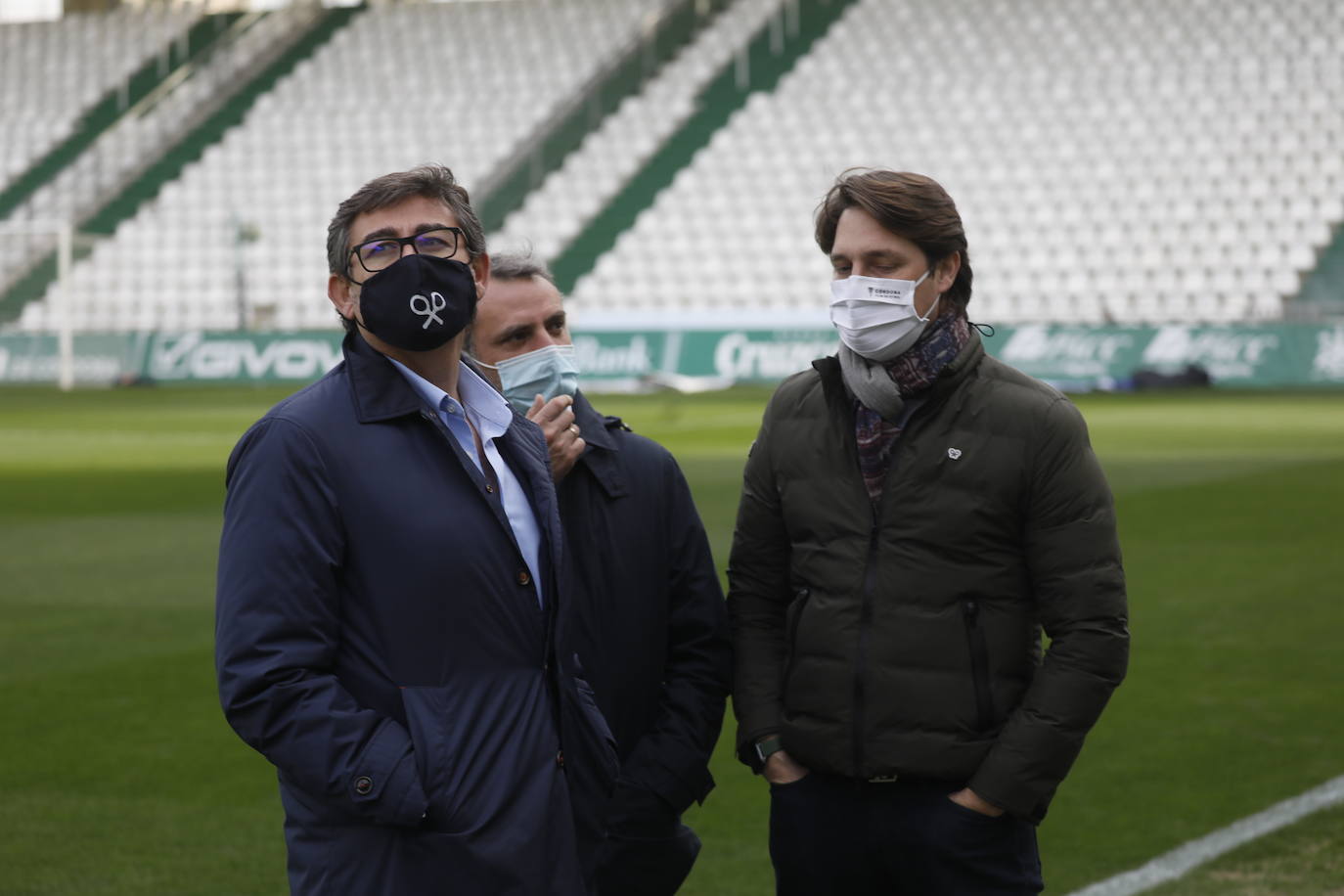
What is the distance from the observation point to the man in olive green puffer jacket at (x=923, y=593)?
10.3 feet

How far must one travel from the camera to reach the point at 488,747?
266 centimetres

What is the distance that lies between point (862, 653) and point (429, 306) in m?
1.03

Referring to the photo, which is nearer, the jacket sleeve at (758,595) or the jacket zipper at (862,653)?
the jacket zipper at (862,653)

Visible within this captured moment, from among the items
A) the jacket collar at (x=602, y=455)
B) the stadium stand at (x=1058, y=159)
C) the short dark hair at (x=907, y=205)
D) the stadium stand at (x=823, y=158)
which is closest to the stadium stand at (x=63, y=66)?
the stadium stand at (x=823, y=158)

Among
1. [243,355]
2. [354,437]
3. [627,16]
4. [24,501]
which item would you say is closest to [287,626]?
[354,437]

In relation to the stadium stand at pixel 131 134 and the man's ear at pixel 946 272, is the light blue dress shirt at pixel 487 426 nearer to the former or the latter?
the man's ear at pixel 946 272

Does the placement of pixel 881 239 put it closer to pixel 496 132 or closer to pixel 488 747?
pixel 488 747

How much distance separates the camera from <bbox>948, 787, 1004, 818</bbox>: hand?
10.2ft

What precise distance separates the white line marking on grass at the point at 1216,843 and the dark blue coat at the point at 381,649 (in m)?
2.77

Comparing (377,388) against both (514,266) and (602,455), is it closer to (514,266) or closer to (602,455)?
(602,455)

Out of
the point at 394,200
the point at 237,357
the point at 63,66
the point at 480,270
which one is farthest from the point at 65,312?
the point at 394,200

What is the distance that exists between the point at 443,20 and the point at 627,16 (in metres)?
5.28

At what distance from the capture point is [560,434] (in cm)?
324

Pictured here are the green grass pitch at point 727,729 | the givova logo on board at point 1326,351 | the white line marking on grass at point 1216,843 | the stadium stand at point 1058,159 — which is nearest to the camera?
the white line marking on grass at point 1216,843
